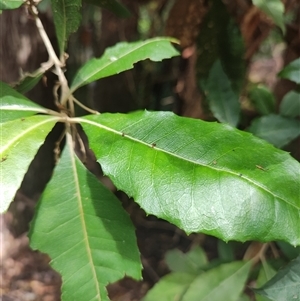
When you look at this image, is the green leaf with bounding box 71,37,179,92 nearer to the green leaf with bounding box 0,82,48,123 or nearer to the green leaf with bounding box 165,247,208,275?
the green leaf with bounding box 0,82,48,123

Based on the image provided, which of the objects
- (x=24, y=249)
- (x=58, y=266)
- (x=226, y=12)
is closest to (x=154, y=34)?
(x=226, y=12)

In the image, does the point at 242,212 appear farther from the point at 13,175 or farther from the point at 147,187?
the point at 13,175

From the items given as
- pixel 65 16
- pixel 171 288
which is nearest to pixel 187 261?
pixel 171 288

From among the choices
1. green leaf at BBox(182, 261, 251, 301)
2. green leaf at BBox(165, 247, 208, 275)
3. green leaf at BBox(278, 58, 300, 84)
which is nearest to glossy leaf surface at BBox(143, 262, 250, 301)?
green leaf at BBox(182, 261, 251, 301)

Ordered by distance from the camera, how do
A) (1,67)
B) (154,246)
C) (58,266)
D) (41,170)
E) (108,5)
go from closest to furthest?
(58,266) → (108,5) → (1,67) → (41,170) → (154,246)

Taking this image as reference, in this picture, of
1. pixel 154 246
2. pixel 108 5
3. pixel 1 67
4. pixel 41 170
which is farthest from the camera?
pixel 154 246

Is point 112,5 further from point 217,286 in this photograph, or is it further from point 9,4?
point 217,286

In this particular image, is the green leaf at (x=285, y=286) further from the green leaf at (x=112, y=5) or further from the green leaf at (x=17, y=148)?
the green leaf at (x=112, y=5)
